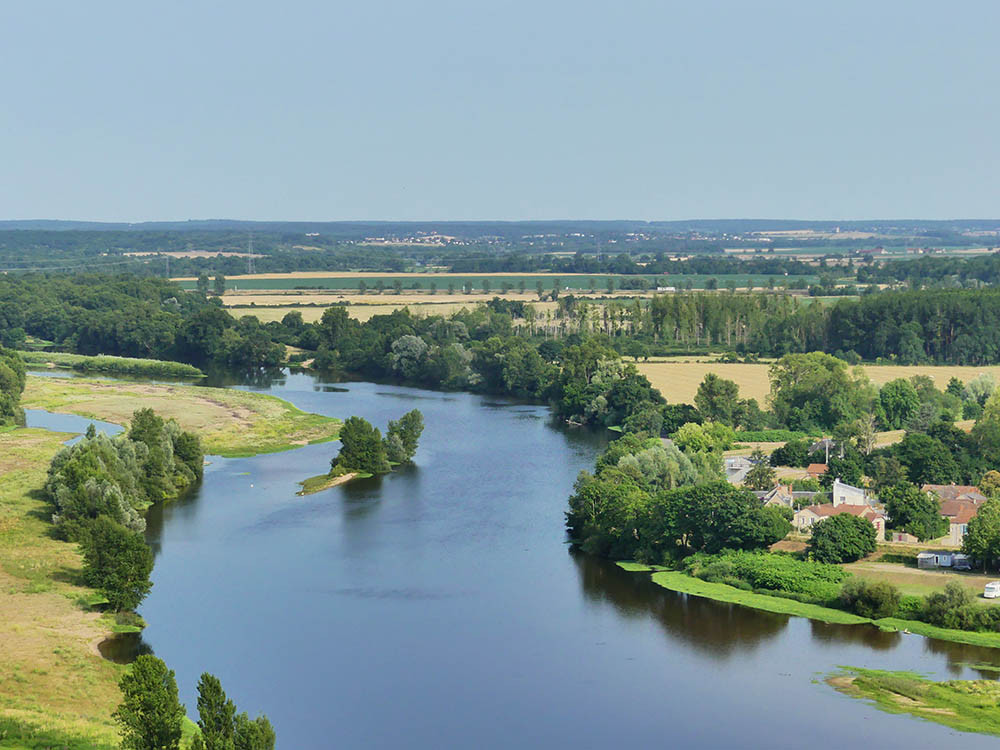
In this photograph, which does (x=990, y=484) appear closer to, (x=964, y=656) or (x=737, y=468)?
(x=737, y=468)

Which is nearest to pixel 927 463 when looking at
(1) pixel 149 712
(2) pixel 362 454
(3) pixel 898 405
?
(3) pixel 898 405

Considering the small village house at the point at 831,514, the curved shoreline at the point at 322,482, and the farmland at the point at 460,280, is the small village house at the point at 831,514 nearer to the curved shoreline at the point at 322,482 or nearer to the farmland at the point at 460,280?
the curved shoreline at the point at 322,482

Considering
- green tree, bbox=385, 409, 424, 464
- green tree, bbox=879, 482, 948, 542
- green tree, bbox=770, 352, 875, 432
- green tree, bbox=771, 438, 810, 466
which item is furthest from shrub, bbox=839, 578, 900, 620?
green tree, bbox=385, 409, 424, 464

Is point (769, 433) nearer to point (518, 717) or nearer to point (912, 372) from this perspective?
point (912, 372)

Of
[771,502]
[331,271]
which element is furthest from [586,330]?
[331,271]

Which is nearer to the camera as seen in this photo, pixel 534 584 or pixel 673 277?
pixel 534 584

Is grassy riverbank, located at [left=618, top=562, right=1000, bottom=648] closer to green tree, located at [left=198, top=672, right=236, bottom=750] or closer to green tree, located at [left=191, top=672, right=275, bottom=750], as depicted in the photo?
green tree, located at [left=191, top=672, right=275, bottom=750]

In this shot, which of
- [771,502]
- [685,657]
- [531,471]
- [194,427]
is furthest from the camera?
[194,427]
